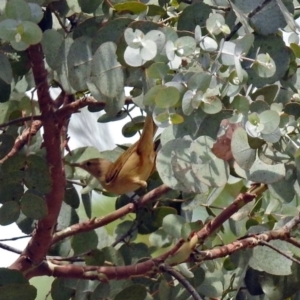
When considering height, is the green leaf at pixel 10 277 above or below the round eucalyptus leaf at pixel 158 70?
below

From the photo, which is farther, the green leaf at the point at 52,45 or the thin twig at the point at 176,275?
the thin twig at the point at 176,275

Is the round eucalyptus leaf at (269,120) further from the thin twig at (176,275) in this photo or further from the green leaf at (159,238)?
the green leaf at (159,238)

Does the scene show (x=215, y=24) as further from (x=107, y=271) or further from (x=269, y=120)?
(x=107, y=271)

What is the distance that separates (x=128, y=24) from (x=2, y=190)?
23cm

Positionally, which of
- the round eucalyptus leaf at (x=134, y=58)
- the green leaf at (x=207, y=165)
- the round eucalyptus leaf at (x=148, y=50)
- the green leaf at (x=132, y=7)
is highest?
the green leaf at (x=132, y=7)

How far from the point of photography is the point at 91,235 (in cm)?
76

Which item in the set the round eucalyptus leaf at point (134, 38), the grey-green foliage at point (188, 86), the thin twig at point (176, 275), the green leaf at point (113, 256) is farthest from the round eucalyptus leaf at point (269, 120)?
the green leaf at point (113, 256)

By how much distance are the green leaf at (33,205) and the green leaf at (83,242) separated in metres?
0.13

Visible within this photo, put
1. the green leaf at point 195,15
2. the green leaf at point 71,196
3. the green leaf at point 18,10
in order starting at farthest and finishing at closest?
the green leaf at point 71,196 → the green leaf at point 195,15 → the green leaf at point 18,10

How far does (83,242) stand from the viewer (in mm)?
760

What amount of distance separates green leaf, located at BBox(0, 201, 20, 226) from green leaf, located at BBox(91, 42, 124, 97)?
19 centimetres

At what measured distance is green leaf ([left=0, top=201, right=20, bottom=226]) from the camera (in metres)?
0.64

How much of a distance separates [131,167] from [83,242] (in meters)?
0.12

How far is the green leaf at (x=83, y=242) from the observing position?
759 mm
